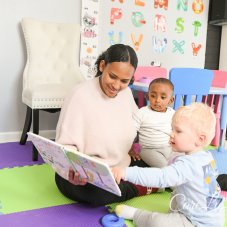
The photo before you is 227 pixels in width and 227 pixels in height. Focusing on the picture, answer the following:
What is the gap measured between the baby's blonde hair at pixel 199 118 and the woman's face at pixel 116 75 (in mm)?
291

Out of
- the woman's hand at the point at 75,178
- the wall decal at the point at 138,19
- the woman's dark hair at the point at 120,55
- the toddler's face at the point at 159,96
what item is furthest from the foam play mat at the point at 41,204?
the wall decal at the point at 138,19

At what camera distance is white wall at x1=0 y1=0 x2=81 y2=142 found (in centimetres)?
226

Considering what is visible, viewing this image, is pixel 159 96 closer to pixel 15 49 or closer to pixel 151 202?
pixel 151 202

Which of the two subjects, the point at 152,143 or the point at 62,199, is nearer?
the point at 62,199

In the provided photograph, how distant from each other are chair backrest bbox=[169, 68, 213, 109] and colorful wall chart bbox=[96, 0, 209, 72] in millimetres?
941

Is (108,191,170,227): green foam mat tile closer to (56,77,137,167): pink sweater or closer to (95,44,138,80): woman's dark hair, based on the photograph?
(56,77,137,167): pink sweater

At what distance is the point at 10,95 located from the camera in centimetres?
234

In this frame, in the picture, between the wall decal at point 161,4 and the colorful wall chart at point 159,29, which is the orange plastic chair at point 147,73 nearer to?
the colorful wall chart at point 159,29

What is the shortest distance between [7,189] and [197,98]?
1247 mm

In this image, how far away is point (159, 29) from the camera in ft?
9.52

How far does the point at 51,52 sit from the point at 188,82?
1.03 meters

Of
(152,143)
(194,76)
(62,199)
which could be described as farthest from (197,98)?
(62,199)

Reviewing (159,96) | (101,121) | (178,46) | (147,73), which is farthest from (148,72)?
(101,121)

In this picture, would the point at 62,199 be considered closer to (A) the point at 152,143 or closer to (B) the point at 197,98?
(A) the point at 152,143
